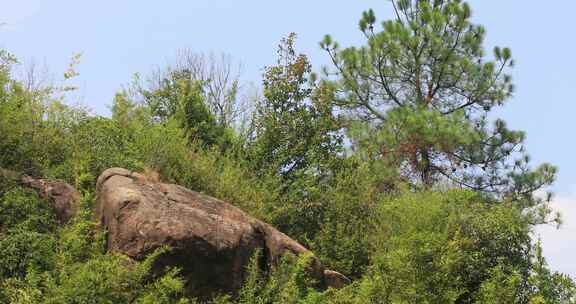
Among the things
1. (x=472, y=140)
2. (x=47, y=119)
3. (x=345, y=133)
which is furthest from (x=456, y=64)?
(x=47, y=119)

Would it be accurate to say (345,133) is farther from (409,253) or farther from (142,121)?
(409,253)

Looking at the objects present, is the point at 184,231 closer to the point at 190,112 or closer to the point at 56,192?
the point at 56,192

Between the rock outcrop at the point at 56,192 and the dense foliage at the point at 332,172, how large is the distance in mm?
220

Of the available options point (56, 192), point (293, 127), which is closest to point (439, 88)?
point (293, 127)

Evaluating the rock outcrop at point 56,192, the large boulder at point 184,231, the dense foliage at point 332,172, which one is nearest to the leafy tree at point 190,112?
the dense foliage at point 332,172

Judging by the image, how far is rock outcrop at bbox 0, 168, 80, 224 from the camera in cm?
1442

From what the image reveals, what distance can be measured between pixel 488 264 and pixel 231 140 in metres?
8.92

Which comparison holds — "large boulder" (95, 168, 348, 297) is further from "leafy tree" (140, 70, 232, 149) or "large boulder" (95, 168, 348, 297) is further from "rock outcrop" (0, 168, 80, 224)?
"leafy tree" (140, 70, 232, 149)

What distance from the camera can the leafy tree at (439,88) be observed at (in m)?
24.8

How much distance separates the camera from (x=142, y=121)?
20.1 meters

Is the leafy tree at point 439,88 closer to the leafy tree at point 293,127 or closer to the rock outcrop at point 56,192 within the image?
the leafy tree at point 293,127

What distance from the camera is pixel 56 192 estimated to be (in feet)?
48.3

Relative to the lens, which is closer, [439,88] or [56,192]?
[56,192]

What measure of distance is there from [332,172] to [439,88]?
19.5 ft
